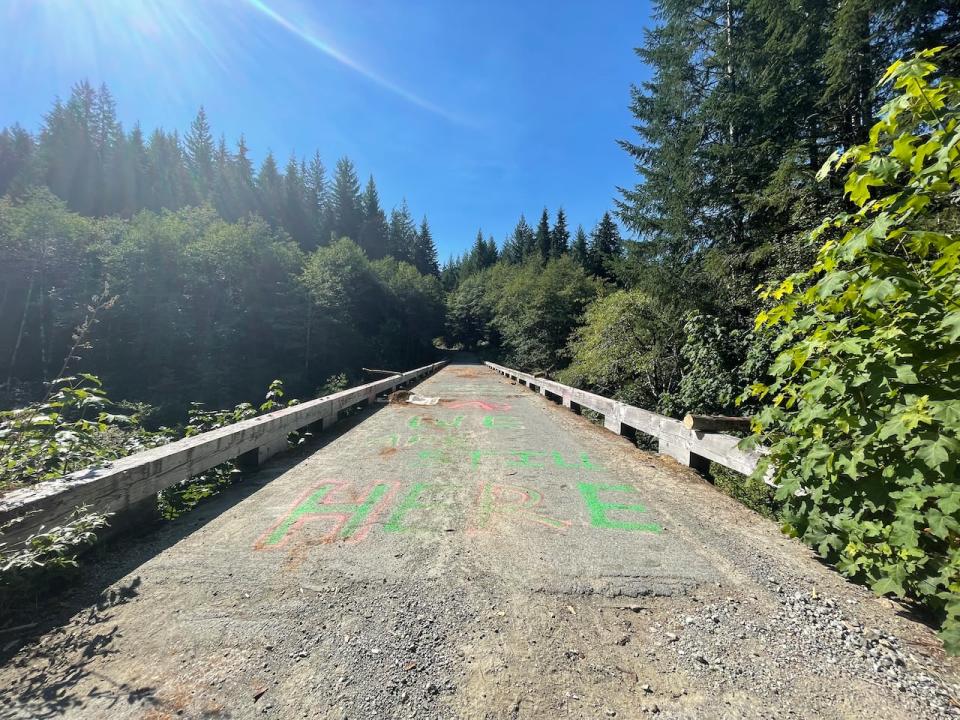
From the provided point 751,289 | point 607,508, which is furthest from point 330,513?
point 751,289

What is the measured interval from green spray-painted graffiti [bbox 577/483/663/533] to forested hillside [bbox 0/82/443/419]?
10165mm

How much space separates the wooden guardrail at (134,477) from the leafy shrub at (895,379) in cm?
430

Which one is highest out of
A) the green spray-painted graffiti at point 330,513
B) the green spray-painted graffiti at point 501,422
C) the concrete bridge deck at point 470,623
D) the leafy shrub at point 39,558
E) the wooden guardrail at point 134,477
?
the wooden guardrail at point 134,477

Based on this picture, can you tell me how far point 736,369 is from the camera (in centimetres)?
754

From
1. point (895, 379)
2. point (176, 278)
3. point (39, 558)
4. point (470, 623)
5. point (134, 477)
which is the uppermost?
Answer: point (176, 278)

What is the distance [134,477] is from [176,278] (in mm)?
34769

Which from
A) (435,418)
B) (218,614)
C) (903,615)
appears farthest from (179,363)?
(903,615)

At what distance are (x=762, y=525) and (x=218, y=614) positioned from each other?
12.4 ft

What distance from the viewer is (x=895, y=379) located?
1959 mm

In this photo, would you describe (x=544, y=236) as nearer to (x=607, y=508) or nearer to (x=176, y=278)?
(x=176, y=278)

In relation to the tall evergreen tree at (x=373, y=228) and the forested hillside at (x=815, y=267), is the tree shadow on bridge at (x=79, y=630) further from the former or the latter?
the tall evergreen tree at (x=373, y=228)

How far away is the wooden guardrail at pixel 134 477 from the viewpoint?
2.14 m

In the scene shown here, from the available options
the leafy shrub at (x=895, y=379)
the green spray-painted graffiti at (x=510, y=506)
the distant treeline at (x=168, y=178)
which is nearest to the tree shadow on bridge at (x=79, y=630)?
the green spray-painted graffiti at (x=510, y=506)

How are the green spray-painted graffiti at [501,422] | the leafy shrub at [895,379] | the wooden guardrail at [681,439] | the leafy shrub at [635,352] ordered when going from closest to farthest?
the leafy shrub at [895,379], the wooden guardrail at [681,439], the green spray-painted graffiti at [501,422], the leafy shrub at [635,352]
